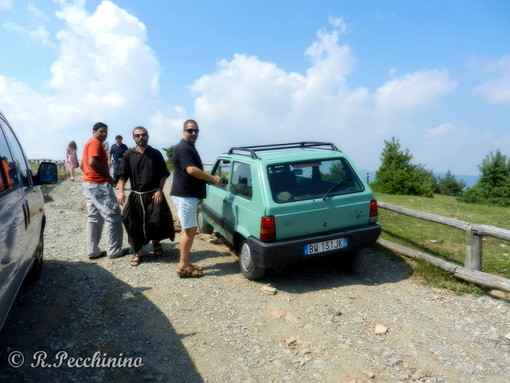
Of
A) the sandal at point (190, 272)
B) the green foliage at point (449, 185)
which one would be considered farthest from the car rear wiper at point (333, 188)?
the green foliage at point (449, 185)

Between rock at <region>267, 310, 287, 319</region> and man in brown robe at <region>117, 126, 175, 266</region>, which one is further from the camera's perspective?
man in brown robe at <region>117, 126, 175, 266</region>

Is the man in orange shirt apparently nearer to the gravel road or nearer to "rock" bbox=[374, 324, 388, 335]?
the gravel road

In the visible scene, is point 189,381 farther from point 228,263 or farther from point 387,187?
point 387,187

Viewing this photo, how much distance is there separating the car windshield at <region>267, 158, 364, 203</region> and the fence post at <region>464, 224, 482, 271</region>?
1481 mm

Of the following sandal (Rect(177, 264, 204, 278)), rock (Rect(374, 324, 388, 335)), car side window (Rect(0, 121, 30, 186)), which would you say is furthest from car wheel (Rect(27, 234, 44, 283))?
rock (Rect(374, 324, 388, 335))

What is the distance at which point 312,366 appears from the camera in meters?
3.20

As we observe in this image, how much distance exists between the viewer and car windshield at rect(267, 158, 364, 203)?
463cm

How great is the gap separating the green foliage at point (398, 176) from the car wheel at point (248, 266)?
14399mm

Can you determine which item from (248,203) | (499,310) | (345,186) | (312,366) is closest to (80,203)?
(248,203)

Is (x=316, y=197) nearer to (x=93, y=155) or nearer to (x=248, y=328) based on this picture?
(x=248, y=328)

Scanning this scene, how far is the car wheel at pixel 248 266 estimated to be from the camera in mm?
4766

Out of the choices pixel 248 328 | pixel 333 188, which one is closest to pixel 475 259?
pixel 333 188

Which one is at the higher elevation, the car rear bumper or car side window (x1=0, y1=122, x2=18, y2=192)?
car side window (x1=0, y1=122, x2=18, y2=192)

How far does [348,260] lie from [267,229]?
1536mm
